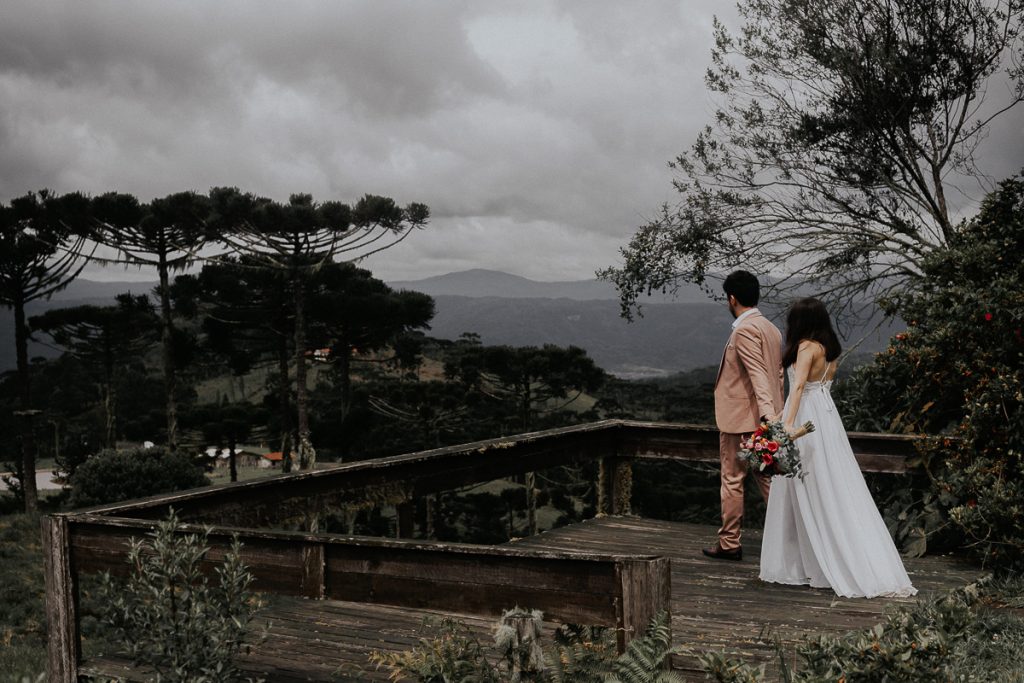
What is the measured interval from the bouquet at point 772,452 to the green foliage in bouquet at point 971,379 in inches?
64.7

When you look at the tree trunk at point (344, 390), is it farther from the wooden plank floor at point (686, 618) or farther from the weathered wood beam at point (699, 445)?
the wooden plank floor at point (686, 618)

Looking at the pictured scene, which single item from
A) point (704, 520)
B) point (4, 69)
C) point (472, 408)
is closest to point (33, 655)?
point (704, 520)

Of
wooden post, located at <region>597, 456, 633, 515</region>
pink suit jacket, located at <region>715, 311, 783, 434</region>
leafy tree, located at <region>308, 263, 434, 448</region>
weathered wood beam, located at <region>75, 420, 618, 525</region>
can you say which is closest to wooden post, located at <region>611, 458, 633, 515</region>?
wooden post, located at <region>597, 456, 633, 515</region>

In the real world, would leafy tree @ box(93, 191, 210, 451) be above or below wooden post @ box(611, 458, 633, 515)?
above

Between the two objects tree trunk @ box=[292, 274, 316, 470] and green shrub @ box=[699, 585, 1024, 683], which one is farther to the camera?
tree trunk @ box=[292, 274, 316, 470]

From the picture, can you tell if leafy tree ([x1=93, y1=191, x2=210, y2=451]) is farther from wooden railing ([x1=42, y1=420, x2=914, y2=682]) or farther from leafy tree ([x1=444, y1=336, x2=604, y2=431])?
wooden railing ([x1=42, y1=420, x2=914, y2=682])

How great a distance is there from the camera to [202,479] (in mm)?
Result: 20578

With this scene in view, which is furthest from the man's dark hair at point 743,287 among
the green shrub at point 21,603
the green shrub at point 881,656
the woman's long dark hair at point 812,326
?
the green shrub at point 21,603

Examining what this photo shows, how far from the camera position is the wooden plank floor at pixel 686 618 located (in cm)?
496

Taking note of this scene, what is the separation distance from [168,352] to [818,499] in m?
36.2

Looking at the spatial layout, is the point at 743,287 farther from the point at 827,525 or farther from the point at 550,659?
the point at 550,659

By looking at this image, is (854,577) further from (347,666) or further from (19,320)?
(19,320)

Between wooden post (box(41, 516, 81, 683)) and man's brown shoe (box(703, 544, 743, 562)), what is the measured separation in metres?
4.51

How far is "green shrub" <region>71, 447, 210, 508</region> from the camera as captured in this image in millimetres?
18453
